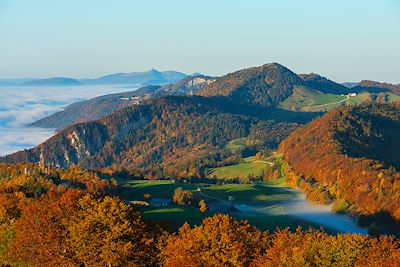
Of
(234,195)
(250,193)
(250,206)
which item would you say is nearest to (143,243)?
(250,206)

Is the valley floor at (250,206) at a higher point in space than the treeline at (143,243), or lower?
lower

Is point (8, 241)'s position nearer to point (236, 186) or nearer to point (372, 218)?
point (372, 218)

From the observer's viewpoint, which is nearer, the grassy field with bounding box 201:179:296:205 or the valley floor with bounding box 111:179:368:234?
the valley floor with bounding box 111:179:368:234

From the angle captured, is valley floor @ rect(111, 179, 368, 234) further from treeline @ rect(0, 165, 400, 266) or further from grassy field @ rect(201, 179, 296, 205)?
treeline @ rect(0, 165, 400, 266)

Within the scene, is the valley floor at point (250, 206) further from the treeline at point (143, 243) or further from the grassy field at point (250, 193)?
the treeline at point (143, 243)

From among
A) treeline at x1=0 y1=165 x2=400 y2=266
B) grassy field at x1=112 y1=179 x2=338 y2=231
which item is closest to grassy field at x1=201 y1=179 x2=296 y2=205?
grassy field at x1=112 y1=179 x2=338 y2=231

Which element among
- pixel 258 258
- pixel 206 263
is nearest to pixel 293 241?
pixel 258 258

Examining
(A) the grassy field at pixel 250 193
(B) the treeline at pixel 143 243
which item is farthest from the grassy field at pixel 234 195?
(B) the treeline at pixel 143 243

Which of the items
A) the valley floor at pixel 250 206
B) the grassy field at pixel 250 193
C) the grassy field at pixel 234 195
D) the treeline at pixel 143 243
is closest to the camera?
the treeline at pixel 143 243

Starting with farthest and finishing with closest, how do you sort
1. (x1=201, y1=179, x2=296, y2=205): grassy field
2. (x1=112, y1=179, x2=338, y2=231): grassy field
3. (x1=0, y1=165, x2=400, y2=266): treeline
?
1. (x1=201, y1=179, x2=296, y2=205): grassy field
2. (x1=112, y1=179, x2=338, y2=231): grassy field
3. (x1=0, y1=165, x2=400, y2=266): treeline
